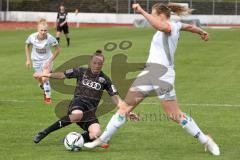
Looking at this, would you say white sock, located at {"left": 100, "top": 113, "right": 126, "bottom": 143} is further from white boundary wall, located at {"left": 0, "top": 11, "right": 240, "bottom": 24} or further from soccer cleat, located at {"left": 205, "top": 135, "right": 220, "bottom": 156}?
white boundary wall, located at {"left": 0, "top": 11, "right": 240, "bottom": 24}

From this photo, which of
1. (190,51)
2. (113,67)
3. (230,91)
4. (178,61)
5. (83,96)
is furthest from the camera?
(190,51)

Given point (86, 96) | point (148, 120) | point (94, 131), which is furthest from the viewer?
point (148, 120)

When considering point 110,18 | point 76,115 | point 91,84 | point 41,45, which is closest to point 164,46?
point 91,84

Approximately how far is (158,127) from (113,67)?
11.3 metres

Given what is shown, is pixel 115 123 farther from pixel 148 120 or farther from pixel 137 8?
pixel 148 120

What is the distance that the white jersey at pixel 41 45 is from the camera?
53.6 ft

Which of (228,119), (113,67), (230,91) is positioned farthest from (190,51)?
(228,119)

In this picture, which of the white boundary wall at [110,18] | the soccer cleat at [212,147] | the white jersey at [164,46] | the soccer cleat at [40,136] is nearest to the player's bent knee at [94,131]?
the soccer cleat at [40,136]

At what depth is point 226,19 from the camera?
69.9 metres

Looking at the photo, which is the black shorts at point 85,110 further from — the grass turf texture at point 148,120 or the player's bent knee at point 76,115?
the grass turf texture at point 148,120

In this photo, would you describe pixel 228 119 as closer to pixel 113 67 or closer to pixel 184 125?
pixel 184 125

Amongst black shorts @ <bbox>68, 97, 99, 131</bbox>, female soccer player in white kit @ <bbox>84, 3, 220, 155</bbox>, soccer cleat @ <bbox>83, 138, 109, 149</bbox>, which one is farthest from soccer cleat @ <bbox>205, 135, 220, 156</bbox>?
black shorts @ <bbox>68, 97, 99, 131</bbox>

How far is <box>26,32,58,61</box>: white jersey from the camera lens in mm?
16344

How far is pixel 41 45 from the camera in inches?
648
